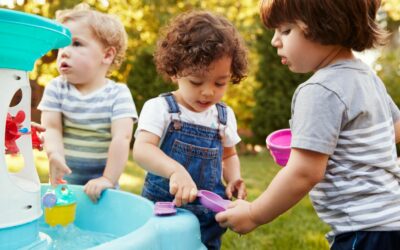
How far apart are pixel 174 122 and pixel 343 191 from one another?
0.75 m

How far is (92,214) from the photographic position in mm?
2043

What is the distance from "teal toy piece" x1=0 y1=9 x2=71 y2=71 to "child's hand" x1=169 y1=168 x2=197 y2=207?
0.59 meters

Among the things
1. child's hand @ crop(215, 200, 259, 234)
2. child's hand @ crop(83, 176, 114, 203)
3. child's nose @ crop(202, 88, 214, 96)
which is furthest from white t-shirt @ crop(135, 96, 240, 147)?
child's hand @ crop(215, 200, 259, 234)

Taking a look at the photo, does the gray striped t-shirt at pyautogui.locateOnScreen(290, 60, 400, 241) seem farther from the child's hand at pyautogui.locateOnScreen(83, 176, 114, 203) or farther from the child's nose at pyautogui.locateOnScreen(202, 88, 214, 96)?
the child's hand at pyautogui.locateOnScreen(83, 176, 114, 203)

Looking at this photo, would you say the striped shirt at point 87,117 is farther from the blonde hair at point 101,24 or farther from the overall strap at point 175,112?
the overall strap at point 175,112

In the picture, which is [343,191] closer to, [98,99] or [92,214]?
[92,214]

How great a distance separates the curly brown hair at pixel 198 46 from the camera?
1903 mm

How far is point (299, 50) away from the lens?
1502mm

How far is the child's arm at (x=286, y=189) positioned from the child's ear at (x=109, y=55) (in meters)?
1.33

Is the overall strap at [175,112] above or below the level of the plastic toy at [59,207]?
above

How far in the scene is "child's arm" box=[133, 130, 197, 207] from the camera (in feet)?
5.47

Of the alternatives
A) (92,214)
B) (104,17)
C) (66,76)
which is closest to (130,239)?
(92,214)

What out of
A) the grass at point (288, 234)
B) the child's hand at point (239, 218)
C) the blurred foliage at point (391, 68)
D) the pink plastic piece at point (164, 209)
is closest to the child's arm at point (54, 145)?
the pink plastic piece at point (164, 209)

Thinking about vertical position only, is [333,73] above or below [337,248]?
above
